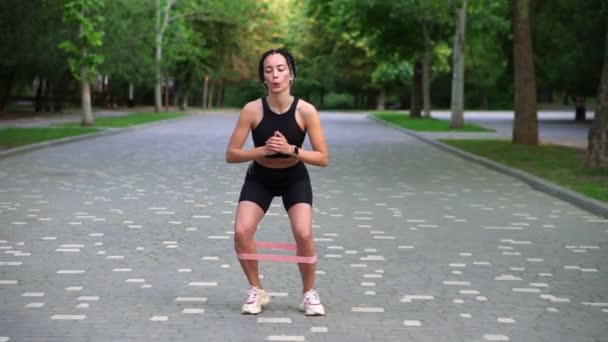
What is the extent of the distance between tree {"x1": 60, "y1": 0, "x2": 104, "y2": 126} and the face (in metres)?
26.7

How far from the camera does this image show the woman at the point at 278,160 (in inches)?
239

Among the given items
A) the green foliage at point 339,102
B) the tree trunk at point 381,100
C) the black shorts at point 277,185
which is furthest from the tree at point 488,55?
the black shorts at point 277,185

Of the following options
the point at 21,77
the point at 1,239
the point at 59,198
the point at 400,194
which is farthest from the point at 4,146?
the point at 21,77

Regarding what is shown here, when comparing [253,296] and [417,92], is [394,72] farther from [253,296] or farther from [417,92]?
[253,296]

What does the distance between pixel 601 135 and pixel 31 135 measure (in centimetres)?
1630

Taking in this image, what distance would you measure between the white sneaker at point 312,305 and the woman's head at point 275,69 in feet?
4.34

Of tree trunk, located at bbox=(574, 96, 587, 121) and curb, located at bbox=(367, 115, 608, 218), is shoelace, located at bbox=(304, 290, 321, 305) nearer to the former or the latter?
curb, located at bbox=(367, 115, 608, 218)

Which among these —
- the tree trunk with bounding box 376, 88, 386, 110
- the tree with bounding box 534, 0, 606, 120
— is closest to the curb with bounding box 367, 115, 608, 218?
the tree with bounding box 534, 0, 606, 120

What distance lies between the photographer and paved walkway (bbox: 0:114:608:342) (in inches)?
236

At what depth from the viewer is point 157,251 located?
347 inches

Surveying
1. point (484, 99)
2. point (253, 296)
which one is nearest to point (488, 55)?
point (484, 99)

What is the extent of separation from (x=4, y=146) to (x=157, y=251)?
14.7m

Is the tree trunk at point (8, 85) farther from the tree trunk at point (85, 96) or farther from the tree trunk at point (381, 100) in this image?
the tree trunk at point (381, 100)

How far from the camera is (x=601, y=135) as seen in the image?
16.9m
